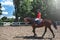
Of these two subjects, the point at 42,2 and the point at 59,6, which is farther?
the point at 59,6

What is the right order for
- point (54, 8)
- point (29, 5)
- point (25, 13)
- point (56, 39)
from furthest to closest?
point (54, 8) → point (29, 5) → point (25, 13) → point (56, 39)

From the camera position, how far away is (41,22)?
14719 millimetres

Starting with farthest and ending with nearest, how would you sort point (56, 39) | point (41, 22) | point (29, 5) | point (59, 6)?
point (59, 6) → point (29, 5) → point (41, 22) → point (56, 39)

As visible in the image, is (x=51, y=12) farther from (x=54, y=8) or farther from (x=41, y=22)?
(x=41, y=22)

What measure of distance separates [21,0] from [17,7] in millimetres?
2676

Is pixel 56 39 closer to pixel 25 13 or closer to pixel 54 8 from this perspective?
pixel 25 13

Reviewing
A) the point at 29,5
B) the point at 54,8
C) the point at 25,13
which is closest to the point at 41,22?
the point at 25,13

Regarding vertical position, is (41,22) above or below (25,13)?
above

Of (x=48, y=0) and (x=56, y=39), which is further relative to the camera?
(x=48, y=0)

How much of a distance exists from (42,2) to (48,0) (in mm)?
3421

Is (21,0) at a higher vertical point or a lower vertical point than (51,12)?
higher

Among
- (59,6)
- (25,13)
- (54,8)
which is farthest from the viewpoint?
(59,6)

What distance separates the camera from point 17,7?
47969mm

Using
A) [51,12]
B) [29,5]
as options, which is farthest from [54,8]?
[29,5]
